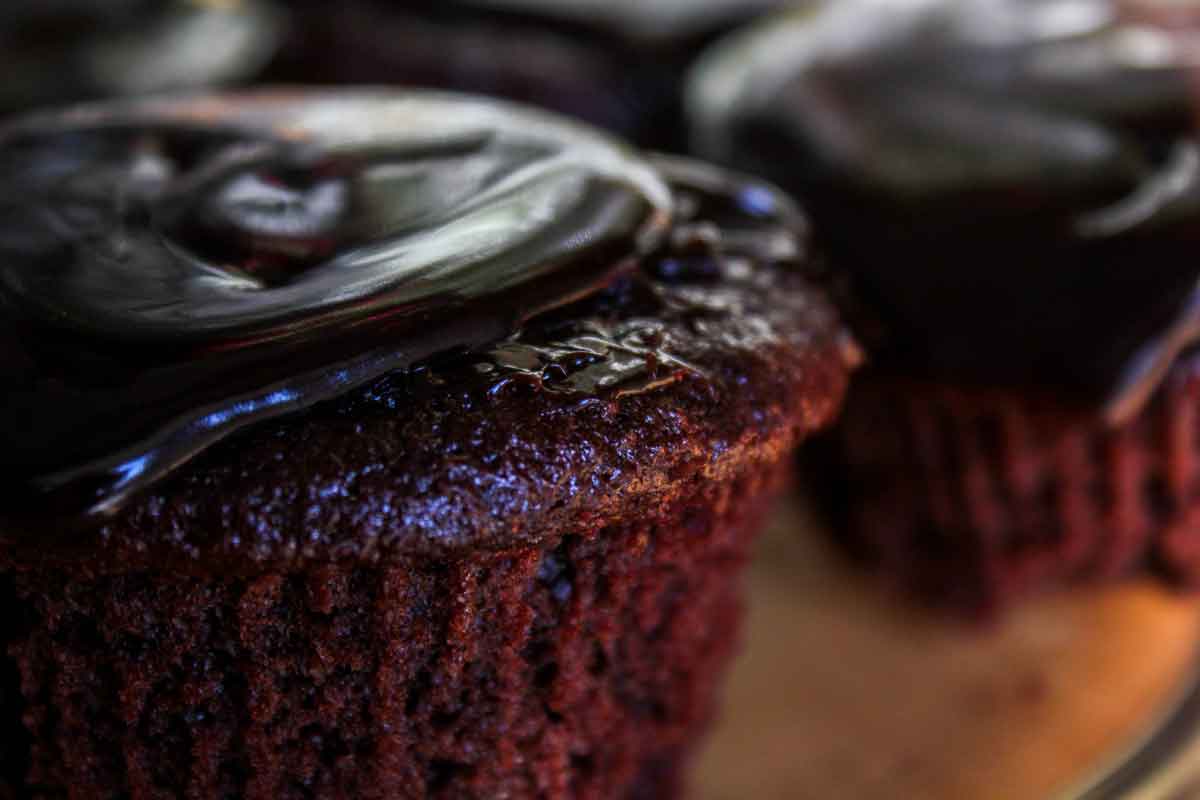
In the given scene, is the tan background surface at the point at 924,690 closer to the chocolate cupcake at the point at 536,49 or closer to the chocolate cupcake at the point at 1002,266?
the chocolate cupcake at the point at 1002,266

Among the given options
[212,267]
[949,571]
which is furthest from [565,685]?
[949,571]

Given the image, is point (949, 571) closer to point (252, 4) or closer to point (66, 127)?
point (66, 127)

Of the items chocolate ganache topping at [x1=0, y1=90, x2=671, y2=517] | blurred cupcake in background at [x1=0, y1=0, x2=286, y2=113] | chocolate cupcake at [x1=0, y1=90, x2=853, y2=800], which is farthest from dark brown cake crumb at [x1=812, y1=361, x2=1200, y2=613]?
blurred cupcake in background at [x1=0, y1=0, x2=286, y2=113]

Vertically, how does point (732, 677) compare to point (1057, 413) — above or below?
below

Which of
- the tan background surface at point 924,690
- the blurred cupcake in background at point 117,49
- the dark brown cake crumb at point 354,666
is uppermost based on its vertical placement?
the blurred cupcake in background at point 117,49

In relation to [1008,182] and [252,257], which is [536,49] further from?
[252,257]

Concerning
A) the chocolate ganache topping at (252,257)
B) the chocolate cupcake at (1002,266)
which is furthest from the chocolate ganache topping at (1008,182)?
the chocolate ganache topping at (252,257)

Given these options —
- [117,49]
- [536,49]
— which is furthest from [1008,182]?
[117,49]
